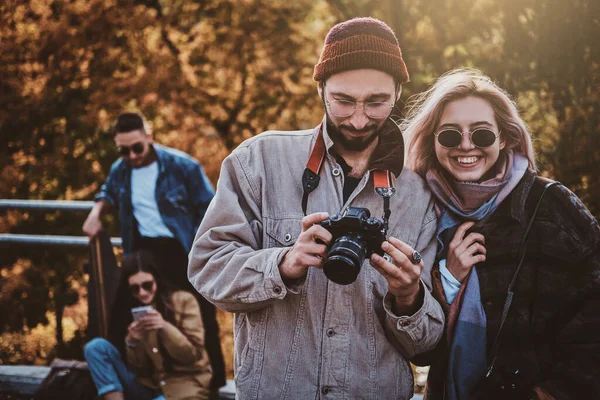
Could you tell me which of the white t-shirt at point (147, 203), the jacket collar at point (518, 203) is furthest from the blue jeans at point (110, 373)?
the jacket collar at point (518, 203)

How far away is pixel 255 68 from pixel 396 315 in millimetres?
8138

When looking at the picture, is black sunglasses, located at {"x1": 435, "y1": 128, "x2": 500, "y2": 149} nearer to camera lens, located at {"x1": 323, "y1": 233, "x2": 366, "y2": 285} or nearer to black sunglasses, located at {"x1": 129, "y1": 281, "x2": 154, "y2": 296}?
camera lens, located at {"x1": 323, "y1": 233, "x2": 366, "y2": 285}

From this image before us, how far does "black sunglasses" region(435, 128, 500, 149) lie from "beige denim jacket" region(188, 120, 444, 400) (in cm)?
41

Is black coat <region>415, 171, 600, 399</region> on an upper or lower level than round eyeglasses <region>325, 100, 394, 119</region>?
lower

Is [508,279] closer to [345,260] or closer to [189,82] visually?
[345,260]

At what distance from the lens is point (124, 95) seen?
915 centimetres

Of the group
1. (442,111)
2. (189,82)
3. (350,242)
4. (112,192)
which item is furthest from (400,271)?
(189,82)

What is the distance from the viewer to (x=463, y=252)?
268 cm

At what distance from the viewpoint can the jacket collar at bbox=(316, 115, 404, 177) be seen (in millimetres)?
2543

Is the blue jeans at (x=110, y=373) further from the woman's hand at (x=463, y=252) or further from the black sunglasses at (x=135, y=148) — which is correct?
the woman's hand at (x=463, y=252)

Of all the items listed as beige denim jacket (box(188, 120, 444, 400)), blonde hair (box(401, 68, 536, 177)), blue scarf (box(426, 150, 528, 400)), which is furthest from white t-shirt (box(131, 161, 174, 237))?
blue scarf (box(426, 150, 528, 400))

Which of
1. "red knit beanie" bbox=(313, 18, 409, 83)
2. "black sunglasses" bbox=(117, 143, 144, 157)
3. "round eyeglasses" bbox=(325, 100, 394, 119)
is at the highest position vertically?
"red knit beanie" bbox=(313, 18, 409, 83)

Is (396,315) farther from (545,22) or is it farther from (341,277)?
(545,22)

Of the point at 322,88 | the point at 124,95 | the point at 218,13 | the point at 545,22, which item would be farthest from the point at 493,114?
the point at 218,13
